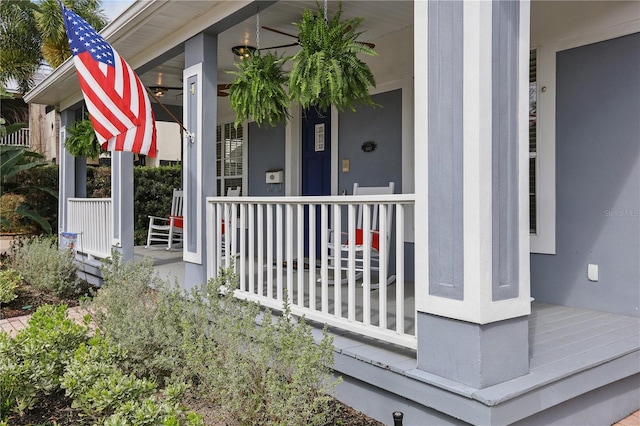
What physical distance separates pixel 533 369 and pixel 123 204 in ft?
16.9

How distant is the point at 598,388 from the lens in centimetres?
272

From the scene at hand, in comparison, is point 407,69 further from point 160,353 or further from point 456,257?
point 160,353

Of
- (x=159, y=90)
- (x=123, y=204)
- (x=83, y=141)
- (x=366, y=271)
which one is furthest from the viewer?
(x=159, y=90)

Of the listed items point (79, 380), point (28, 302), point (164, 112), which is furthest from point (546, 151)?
point (164, 112)

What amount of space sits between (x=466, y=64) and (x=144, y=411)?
2119mm

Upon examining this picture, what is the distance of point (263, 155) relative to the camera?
728 centimetres

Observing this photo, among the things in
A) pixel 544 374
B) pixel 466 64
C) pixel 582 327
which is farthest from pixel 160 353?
pixel 582 327

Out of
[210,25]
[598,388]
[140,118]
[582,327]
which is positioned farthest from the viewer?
[210,25]

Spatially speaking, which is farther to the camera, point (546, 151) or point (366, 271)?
point (546, 151)

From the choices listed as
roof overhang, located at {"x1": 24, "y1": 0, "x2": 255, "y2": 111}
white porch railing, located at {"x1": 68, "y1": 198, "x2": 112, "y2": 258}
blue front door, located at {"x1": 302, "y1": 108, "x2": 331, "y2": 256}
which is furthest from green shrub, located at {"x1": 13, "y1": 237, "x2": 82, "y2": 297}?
blue front door, located at {"x1": 302, "y1": 108, "x2": 331, "y2": 256}

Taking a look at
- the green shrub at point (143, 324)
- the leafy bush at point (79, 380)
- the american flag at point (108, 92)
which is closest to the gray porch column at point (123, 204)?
the american flag at point (108, 92)

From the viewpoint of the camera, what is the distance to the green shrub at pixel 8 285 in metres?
5.49

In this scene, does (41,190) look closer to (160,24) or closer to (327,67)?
(160,24)

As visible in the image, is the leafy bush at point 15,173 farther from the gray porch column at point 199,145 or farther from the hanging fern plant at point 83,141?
the gray porch column at point 199,145
